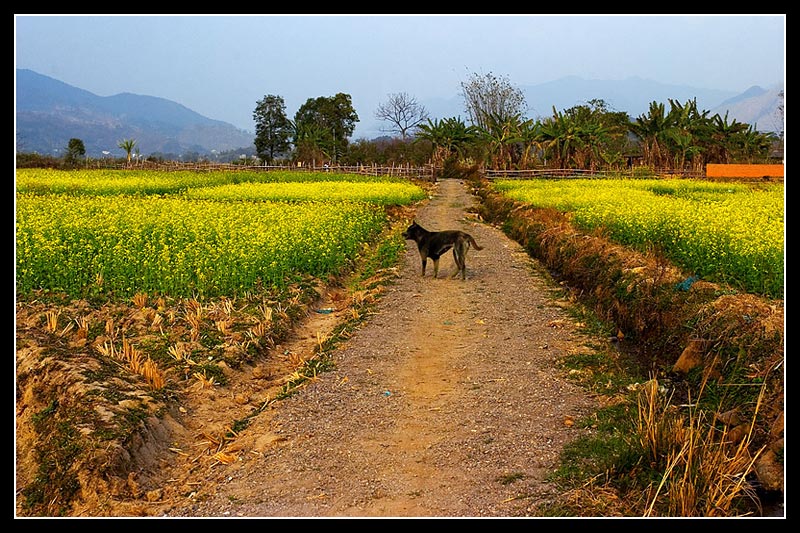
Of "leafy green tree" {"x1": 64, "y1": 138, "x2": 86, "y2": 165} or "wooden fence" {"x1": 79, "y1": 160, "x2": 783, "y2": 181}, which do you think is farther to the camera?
"leafy green tree" {"x1": 64, "y1": 138, "x2": 86, "y2": 165}

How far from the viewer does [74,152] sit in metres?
59.1

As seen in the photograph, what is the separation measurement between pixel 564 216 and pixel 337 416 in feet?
47.4

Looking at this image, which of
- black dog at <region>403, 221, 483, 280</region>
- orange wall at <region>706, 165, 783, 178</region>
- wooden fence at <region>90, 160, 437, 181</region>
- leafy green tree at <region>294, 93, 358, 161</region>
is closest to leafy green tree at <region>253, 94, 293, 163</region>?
leafy green tree at <region>294, 93, 358, 161</region>

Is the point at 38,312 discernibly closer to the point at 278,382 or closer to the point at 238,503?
the point at 278,382

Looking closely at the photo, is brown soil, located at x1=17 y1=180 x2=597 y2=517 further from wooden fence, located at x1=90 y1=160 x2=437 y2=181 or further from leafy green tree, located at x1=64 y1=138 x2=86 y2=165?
leafy green tree, located at x1=64 y1=138 x2=86 y2=165

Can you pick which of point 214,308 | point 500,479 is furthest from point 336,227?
point 500,479

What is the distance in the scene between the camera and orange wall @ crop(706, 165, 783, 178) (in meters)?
45.1

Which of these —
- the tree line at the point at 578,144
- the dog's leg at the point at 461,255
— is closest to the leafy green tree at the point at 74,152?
the tree line at the point at 578,144

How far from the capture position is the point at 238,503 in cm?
555

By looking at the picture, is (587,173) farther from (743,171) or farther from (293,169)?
(293,169)

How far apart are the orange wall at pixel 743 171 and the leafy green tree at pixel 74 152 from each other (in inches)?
1824

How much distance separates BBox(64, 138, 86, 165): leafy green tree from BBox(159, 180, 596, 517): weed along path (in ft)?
167

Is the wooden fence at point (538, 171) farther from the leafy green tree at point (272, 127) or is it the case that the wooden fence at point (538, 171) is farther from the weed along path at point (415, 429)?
the weed along path at point (415, 429)

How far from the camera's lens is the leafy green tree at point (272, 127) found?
7738cm
